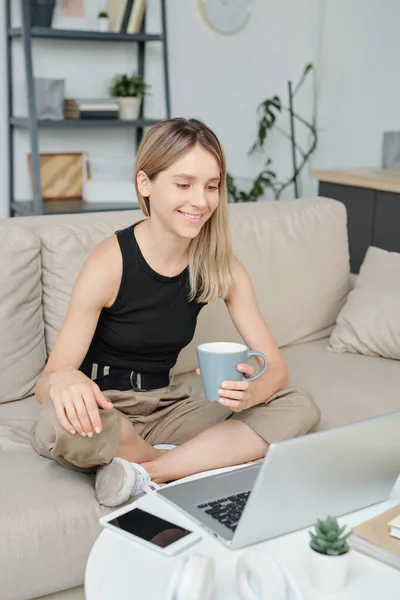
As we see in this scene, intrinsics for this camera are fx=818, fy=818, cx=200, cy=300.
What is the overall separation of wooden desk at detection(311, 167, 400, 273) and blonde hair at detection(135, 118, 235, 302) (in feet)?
5.23

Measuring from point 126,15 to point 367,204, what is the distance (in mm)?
1379

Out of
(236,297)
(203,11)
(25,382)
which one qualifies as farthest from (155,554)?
(203,11)

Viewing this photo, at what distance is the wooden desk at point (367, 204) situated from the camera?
3234mm

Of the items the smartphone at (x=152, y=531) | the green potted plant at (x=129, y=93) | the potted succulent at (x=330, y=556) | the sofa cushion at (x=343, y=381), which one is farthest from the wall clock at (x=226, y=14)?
the potted succulent at (x=330, y=556)

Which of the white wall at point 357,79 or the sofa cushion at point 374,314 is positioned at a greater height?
the white wall at point 357,79

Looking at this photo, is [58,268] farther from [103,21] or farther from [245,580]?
[103,21]

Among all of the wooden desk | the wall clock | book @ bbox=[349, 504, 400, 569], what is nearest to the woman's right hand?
book @ bbox=[349, 504, 400, 569]

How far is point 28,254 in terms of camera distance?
195 cm

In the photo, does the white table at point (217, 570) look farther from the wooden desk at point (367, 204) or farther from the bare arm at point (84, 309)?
the wooden desk at point (367, 204)

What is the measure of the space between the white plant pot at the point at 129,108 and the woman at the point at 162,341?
204 centimetres

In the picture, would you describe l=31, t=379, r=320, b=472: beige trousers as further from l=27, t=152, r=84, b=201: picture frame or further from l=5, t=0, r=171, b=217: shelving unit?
l=27, t=152, r=84, b=201: picture frame

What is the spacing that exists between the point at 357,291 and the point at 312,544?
1494 millimetres

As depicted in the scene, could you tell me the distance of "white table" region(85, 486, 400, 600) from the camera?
1.01m

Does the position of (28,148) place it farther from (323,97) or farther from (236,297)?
(236,297)
